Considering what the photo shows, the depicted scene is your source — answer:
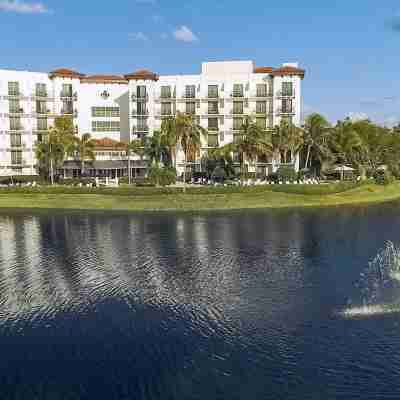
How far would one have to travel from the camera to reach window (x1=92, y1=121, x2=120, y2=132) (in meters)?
111

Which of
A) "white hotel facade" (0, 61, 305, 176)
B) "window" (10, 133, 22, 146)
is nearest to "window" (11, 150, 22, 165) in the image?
"white hotel facade" (0, 61, 305, 176)

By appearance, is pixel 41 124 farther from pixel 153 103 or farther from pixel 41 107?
pixel 153 103

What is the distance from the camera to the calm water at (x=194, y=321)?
790 inches

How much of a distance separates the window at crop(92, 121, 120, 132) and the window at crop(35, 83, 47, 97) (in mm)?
12212

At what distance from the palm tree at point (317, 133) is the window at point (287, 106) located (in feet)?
15.0

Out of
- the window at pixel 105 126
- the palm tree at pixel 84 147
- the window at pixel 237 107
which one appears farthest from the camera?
the window at pixel 105 126

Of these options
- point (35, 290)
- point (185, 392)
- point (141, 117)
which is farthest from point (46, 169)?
point (185, 392)

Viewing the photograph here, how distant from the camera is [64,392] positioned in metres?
19.6

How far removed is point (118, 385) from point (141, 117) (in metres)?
90.0

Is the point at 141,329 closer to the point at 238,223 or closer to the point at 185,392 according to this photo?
the point at 185,392

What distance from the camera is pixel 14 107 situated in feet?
341

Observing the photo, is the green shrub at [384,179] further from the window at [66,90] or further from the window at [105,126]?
the window at [66,90]

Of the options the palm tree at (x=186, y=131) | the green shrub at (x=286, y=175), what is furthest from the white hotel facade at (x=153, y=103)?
the palm tree at (x=186, y=131)

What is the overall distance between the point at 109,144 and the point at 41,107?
55.6 ft
